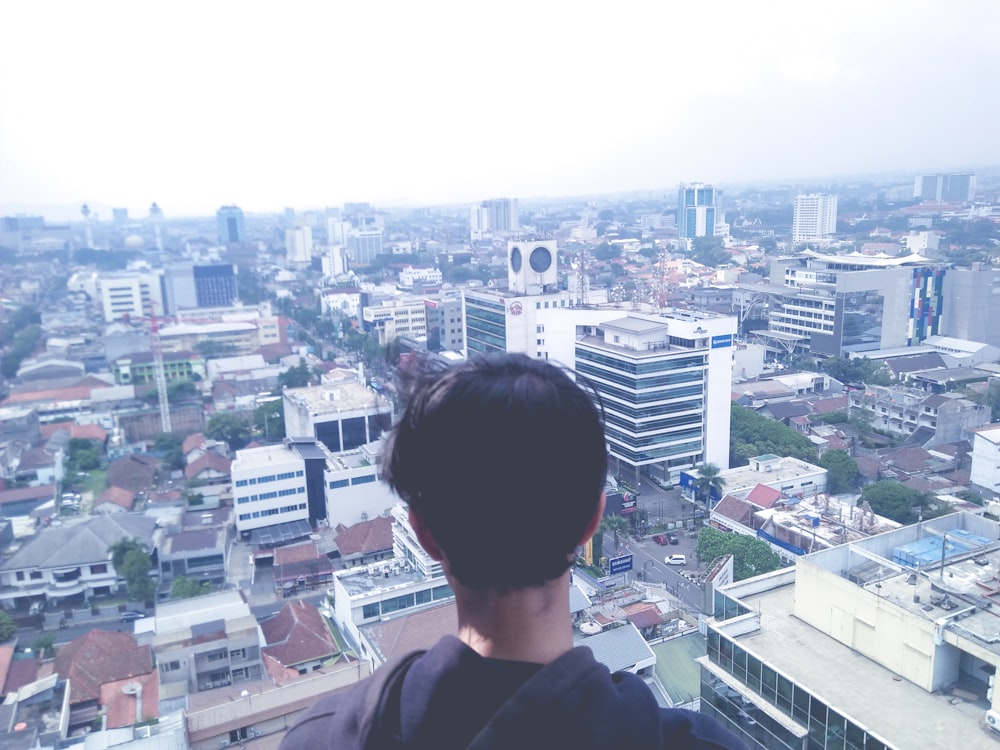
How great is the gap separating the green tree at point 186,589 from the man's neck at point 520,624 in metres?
4.10

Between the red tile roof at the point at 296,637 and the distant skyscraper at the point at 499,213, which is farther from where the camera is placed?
the distant skyscraper at the point at 499,213

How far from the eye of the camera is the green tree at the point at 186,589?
13.3 ft

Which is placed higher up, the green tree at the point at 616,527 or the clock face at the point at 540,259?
the clock face at the point at 540,259

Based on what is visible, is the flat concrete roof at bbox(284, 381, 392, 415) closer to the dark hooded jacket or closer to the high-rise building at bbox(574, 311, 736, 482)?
the high-rise building at bbox(574, 311, 736, 482)

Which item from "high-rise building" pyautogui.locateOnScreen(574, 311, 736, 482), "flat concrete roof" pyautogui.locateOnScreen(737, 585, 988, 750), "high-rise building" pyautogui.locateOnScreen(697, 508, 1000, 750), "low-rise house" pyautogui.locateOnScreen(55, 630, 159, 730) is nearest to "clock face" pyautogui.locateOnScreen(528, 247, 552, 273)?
"high-rise building" pyautogui.locateOnScreen(574, 311, 736, 482)

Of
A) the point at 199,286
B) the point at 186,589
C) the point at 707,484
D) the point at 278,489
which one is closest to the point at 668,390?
the point at 707,484

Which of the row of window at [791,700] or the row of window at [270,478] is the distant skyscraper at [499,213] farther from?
the row of window at [791,700]

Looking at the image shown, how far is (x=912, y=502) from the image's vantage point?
178 inches

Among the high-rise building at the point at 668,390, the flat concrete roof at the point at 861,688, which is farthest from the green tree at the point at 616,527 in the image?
the flat concrete roof at the point at 861,688

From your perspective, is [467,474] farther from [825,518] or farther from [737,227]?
[737,227]

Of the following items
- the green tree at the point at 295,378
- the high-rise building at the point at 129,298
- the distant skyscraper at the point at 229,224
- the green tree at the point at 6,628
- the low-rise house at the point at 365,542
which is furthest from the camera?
the distant skyscraper at the point at 229,224

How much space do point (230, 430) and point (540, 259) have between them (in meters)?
3.19

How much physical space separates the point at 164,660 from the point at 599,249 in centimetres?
1604

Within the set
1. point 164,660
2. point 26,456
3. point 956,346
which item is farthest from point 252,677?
point 956,346
